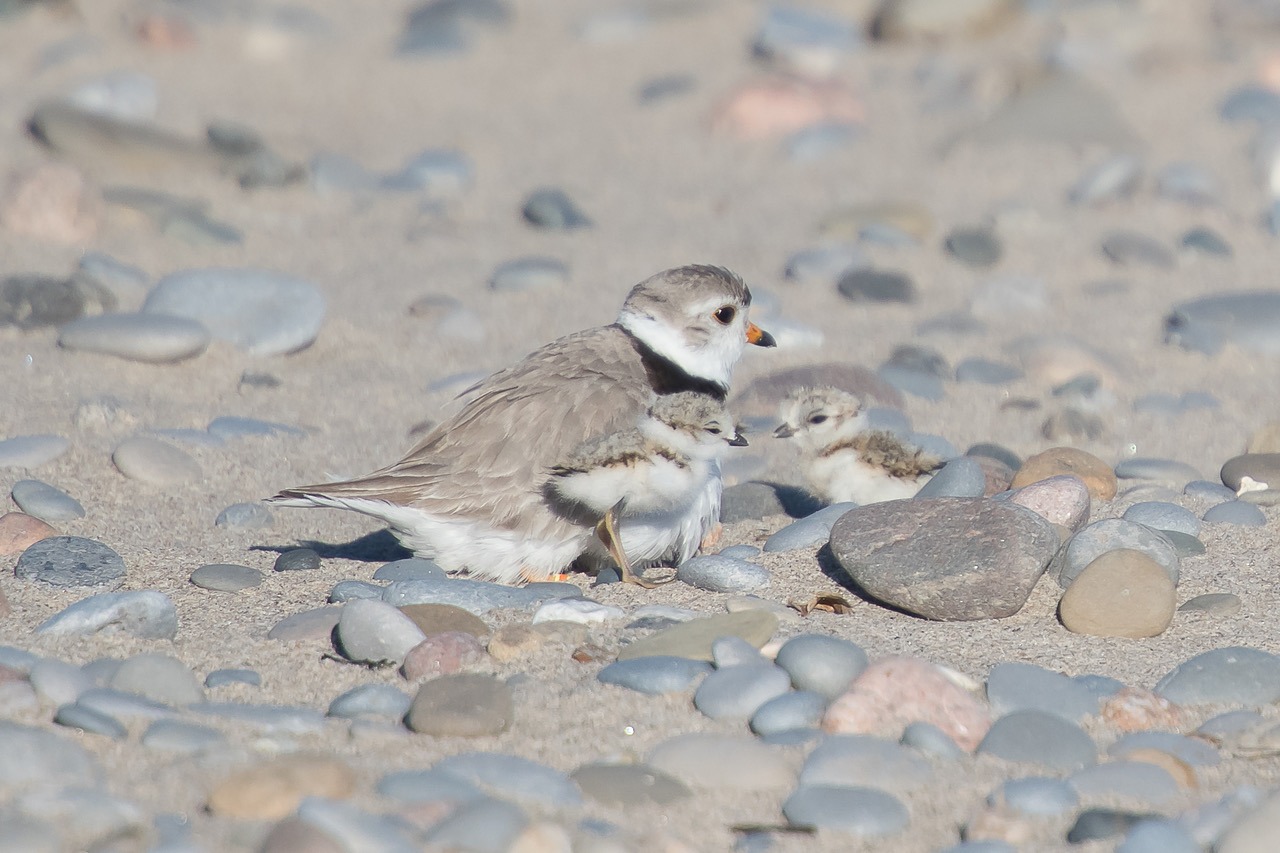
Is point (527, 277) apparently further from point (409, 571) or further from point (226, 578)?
point (226, 578)

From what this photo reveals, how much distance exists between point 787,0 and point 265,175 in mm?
4281

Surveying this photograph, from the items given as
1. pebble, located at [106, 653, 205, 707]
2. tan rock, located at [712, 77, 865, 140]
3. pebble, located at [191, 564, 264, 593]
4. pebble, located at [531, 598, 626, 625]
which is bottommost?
pebble, located at [191, 564, 264, 593]

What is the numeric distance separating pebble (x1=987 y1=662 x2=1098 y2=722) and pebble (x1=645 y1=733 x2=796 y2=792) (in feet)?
1.78

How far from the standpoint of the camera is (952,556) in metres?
3.80

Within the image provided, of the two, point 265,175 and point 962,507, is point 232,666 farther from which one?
point 265,175

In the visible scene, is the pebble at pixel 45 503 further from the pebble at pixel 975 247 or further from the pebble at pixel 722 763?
the pebble at pixel 975 247

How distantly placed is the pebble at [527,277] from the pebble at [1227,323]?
2658mm

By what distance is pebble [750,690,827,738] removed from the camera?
3.18 metres

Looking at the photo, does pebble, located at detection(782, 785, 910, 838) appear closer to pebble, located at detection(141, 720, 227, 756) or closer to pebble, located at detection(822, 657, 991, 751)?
pebble, located at detection(822, 657, 991, 751)

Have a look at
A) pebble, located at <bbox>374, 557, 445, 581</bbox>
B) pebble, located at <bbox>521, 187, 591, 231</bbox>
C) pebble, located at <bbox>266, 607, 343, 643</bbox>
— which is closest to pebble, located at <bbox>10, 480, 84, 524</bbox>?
pebble, located at <bbox>374, 557, 445, 581</bbox>

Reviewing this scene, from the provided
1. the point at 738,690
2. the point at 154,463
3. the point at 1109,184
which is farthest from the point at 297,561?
the point at 1109,184

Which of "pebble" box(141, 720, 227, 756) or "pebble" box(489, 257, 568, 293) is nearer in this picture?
"pebble" box(141, 720, 227, 756)

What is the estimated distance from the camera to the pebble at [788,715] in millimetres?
3178

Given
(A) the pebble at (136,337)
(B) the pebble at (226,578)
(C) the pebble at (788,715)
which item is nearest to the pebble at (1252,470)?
(C) the pebble at (788,715)
